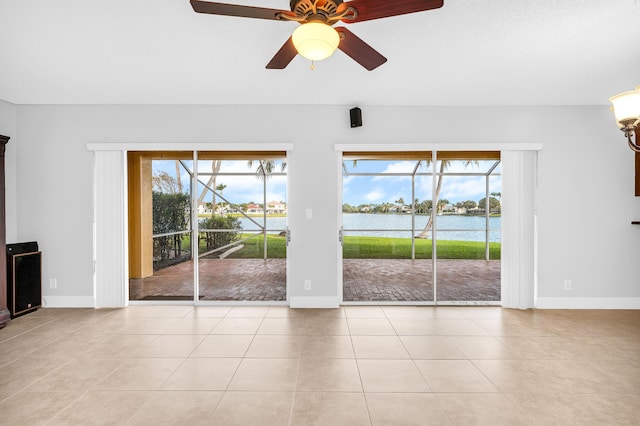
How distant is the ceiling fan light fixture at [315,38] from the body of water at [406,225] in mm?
4303

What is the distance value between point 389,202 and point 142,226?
456 centimetres

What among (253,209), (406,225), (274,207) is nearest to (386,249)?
(406,225)

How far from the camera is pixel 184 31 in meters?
2.45

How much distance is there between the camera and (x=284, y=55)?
6.84 feet

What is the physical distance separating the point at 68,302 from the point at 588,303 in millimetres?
6425

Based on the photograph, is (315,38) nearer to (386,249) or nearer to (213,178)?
(213,178)

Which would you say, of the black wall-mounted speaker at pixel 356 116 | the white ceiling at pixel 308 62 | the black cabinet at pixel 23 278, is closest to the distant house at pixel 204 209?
the white ceiling at pixel 308 62

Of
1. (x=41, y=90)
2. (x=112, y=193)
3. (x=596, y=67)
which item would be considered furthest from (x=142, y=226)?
(x=596, y=67)

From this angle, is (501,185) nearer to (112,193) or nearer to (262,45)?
(262,45)

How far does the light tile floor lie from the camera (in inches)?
77.1

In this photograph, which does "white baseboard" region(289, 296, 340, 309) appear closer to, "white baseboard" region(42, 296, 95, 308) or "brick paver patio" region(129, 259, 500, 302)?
"brick paver patio" region(129, 259, 500, 302)

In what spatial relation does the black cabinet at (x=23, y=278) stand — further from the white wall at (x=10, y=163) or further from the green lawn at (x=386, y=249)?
the green lawn at (x=386, y=249)

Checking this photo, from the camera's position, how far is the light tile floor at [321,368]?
77.1 inches

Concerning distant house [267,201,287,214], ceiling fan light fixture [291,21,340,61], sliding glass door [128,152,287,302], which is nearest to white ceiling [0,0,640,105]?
ceiling fan light fixture [291,21,340,61]
